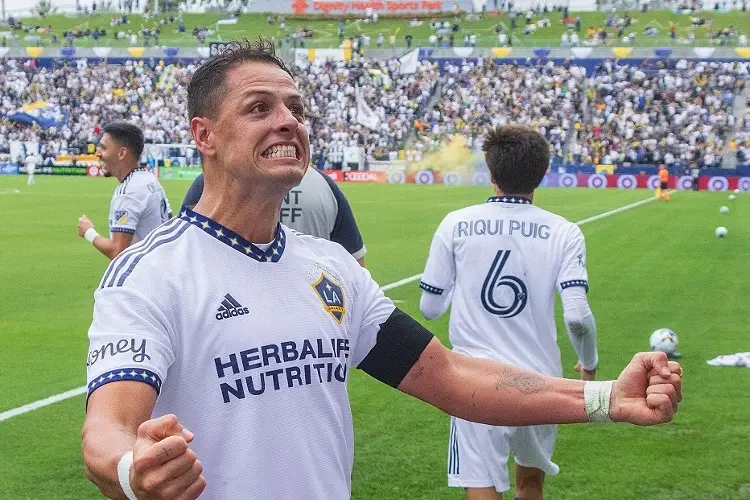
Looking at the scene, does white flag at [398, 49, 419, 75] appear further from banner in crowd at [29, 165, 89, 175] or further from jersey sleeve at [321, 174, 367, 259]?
jersey sleeve at [321, 174, 367, 259]

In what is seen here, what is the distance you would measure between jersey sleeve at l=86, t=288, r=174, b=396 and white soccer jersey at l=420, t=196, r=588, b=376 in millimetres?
2897

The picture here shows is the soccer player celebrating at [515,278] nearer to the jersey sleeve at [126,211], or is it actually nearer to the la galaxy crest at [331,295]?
the la galaxy crest at [331,295]

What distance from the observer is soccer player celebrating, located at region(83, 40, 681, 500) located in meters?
2.56

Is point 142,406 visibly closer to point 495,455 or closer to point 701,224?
point 495,455

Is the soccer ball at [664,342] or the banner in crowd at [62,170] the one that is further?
the banner in crowd at [62,170]

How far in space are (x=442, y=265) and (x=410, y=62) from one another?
179 feet

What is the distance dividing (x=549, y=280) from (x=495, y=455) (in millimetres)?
957

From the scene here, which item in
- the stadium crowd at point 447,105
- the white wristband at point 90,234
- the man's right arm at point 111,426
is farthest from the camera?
the stadium crowd at point 447,105

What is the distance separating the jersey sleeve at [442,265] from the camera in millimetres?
5418

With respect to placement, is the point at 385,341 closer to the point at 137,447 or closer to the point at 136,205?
the point at 137,447

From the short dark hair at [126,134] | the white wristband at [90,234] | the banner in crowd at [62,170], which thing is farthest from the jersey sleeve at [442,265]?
the banner in crowd at [62,170]

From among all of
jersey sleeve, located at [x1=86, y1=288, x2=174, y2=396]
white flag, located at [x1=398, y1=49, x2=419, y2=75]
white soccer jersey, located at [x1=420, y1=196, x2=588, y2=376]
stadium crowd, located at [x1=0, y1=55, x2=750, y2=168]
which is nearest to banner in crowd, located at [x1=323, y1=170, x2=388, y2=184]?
stadium crowd, located at [x1=0, y1=55, x2=750, y2=168]

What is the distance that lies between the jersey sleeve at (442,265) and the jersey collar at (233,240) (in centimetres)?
253

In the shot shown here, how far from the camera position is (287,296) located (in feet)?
9.31
